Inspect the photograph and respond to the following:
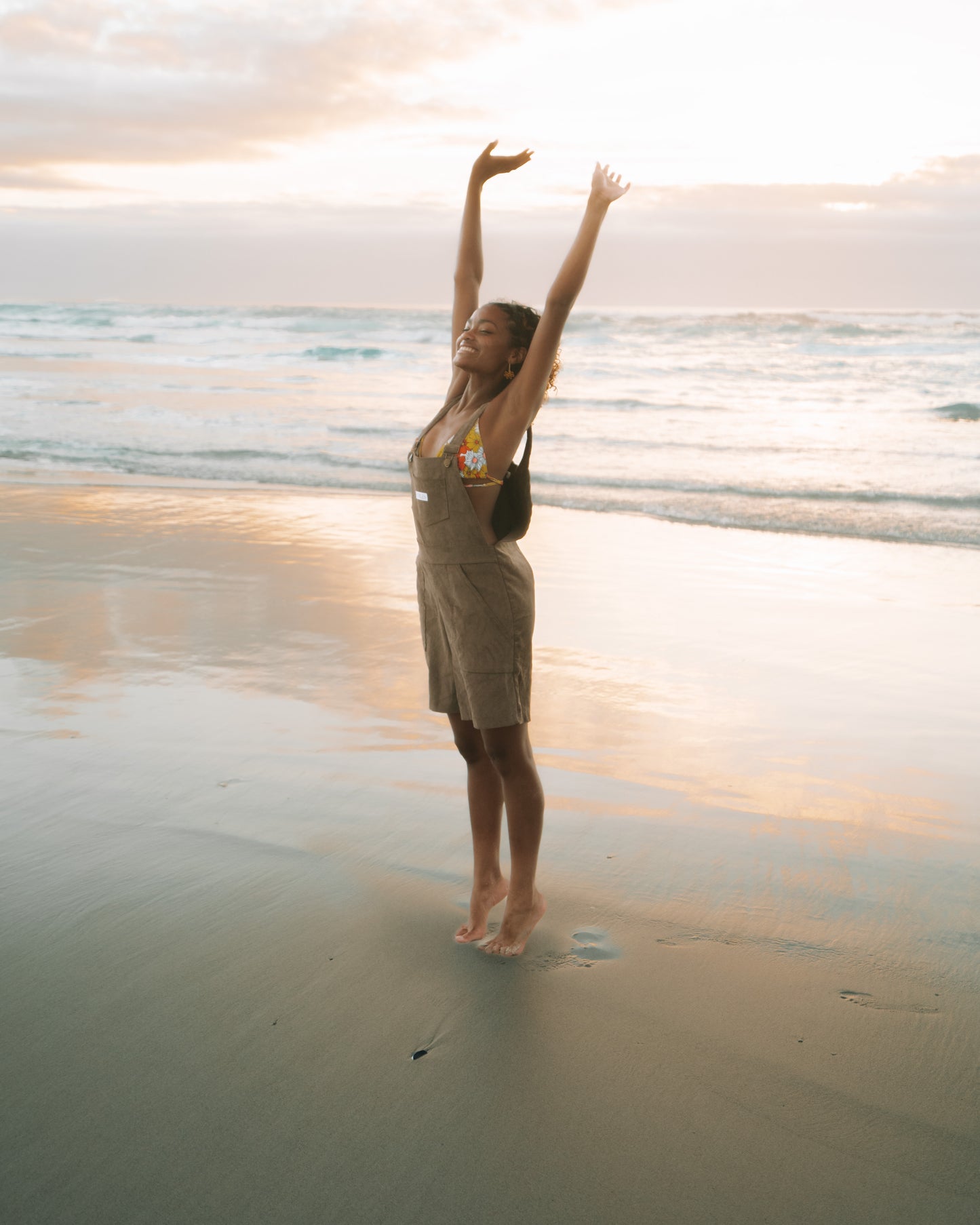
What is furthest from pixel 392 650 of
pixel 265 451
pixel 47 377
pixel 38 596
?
pixel 47 377

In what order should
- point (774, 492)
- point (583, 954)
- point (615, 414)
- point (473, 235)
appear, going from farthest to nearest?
point (615, 414)
point (774, 492)
point (473, 235)
point (583, 954)

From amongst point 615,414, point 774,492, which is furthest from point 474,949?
point 615,414

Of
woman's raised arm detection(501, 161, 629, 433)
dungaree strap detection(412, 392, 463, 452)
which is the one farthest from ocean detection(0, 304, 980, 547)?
woman's raised arm detection(501, 161, 629, 433)

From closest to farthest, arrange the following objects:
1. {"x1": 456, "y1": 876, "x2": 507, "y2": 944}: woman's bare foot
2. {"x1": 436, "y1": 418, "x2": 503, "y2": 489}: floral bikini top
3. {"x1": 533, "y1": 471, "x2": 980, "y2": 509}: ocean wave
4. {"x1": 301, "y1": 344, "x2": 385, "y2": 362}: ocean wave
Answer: {"x1": 436, "y1": 418, "x2": 503, "y2": 489}: floral bikini top < {"x1": 456, "y1": 876, "x2": 507, "y2": 944}: woman's bare foot < {"x1": 533, "y1": 471, "x2": 980, "y2": 509}: ocean wave < {"x1": 301, "y1": 344, "x2": 385, "y2": 362}: ocean wave

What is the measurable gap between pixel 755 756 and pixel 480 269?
84.4 inches

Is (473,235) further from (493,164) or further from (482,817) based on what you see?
(482,817)

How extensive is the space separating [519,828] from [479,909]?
0.83 ft

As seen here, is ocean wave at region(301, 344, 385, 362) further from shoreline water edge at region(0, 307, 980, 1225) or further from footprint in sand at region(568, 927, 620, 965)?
footprint in sand at region(568, 927, 620, 965)

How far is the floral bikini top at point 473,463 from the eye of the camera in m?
2.60

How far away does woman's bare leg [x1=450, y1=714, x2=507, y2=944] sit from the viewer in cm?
288

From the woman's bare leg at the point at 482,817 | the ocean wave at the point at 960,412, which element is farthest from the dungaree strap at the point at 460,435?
the ocean wave at the point at 960,412

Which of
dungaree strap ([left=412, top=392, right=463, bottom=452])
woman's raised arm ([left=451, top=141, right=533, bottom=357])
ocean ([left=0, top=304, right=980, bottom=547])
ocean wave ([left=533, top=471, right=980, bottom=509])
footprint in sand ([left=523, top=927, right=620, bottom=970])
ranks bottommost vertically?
footprint in sand ([left=523, top=927, right=620, bottom=970])

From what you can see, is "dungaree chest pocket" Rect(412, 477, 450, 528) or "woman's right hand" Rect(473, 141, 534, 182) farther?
"woman's right hand" Rect(473, 141, 534, 182)

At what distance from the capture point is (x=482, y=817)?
2967mm
